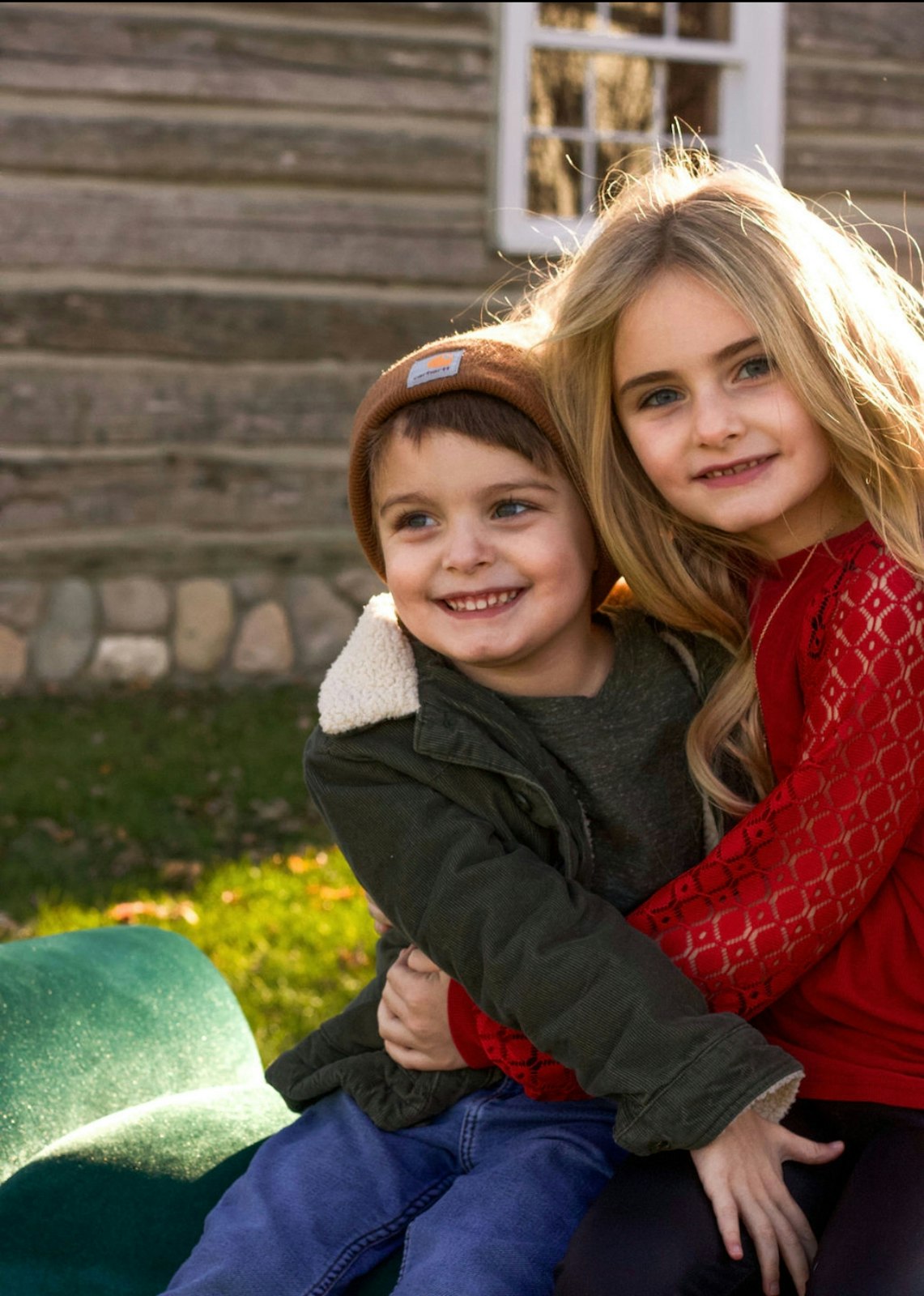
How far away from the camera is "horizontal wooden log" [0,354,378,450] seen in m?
7.27

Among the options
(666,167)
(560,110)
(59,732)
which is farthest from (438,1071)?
(560,110)

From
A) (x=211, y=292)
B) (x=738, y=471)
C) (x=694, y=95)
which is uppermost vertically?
(x=694, y=95)

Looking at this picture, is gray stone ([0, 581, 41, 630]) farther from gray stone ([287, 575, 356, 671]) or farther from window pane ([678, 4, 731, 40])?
window pane ([678, 4, 731, 40])

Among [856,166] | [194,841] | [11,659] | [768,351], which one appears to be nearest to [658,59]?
[856,166]

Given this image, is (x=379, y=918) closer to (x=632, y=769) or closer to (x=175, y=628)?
(x=632, y=769)

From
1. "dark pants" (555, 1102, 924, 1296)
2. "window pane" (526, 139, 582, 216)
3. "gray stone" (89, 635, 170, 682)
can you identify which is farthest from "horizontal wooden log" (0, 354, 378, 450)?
"dark pants" (555, 1102, 924, 1296)

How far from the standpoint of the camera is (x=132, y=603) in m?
7.45

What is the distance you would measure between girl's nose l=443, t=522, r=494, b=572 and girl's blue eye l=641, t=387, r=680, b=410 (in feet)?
1.06

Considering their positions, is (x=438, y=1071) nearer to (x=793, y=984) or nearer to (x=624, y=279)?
(x=793, y=984)

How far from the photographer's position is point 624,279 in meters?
2.14

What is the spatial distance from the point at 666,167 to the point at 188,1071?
190cm

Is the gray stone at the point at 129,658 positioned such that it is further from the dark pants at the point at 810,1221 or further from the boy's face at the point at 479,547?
the dark pants at the point at 810,1221

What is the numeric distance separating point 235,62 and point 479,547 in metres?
5.87

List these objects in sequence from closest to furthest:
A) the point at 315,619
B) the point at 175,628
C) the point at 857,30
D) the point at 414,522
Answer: the point at 414,522 → the point at 175,628 → the point at 315,619 → the point at 857,30
